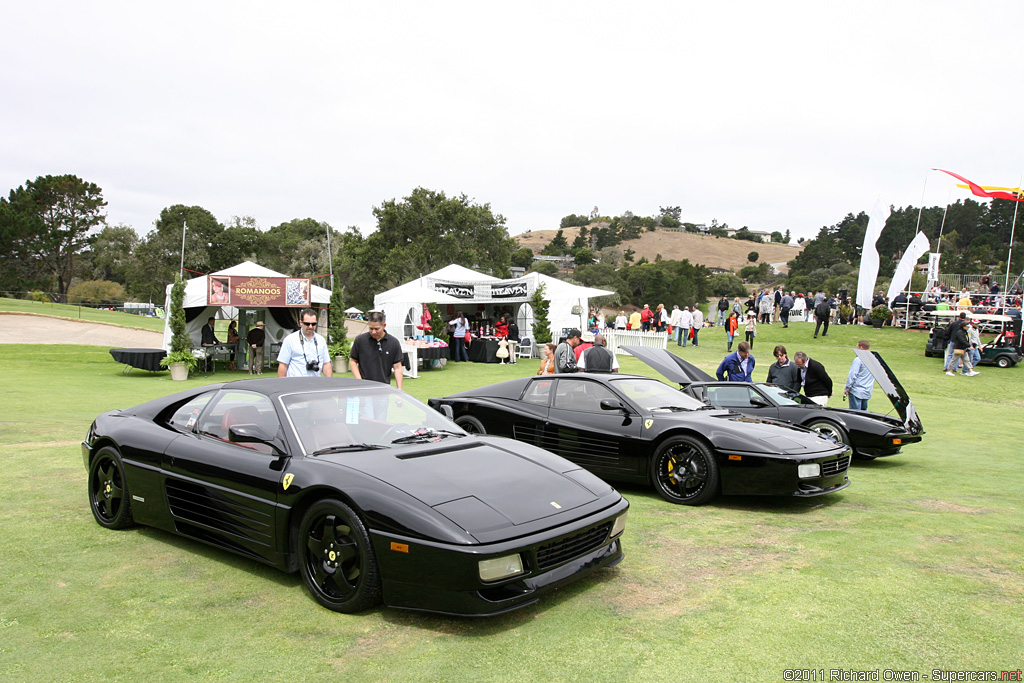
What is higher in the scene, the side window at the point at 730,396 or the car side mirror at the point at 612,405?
the car side mirror at the point at 612,405

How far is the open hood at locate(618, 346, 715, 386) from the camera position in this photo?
9547 mm

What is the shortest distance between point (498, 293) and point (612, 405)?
65.8 ft

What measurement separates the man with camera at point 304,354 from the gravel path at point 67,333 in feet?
82.2

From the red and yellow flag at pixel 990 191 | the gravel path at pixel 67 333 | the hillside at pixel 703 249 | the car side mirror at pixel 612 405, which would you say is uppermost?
the hillside at pixel 703 249

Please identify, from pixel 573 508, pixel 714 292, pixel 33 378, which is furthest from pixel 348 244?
pixel 714 292

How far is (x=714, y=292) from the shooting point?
347ft

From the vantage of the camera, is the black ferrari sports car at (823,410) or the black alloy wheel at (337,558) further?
the black ferrari sports car at (823,410)

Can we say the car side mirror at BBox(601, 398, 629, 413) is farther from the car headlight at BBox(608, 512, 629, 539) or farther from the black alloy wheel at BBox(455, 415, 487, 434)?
the car headlight at BBox(608, 512, 629, 539)

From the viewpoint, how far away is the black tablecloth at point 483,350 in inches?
997

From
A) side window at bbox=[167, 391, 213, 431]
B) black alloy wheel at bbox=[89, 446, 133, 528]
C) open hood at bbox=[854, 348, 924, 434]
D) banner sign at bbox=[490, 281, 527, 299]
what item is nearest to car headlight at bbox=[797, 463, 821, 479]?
open hood at bbox=[854, 348, 924, 434]

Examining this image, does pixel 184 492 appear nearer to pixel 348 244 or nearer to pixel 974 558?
pixel 974 558

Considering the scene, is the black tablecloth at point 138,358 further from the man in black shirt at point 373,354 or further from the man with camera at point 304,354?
the man in black shirt at point 373,354

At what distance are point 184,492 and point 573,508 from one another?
2648 mm

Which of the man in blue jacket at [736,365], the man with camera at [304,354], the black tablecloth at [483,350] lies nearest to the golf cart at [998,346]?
the man in blue jacket at [736,365]
